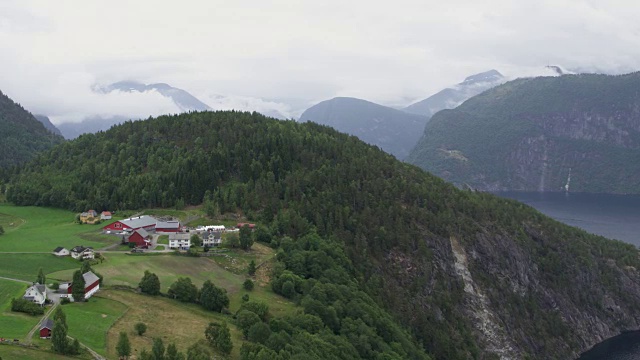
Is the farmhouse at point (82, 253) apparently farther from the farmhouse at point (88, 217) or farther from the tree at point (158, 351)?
the tree at point (158, 351)

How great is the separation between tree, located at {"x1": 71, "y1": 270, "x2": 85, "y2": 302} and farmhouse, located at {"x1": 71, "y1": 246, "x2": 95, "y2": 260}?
68.4ft

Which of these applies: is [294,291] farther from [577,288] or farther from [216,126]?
[577,288]

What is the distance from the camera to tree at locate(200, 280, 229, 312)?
84875mm

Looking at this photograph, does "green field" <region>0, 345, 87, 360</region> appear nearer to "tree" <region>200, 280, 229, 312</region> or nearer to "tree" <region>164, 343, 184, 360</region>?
"tree" <region>164, 343, 184, 360</region>

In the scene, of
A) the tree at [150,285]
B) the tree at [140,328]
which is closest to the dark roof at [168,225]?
the tree at [150,285]

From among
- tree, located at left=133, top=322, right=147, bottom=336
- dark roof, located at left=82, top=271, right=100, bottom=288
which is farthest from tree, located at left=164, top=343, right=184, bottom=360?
dark roof, located at left=82, top=271, right=100, bottom=288

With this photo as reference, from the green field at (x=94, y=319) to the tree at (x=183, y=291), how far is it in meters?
9.84

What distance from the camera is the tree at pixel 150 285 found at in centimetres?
8300

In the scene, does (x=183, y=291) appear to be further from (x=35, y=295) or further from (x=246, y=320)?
(x=35, y=295)

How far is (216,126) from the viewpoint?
182m

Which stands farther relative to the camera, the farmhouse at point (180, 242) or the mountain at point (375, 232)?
the mountain at point (375, 232)

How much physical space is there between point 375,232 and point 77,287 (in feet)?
282

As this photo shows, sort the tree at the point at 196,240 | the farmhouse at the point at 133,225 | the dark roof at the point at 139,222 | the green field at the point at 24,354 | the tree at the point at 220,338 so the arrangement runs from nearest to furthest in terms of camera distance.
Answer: the green field at the point at 24,354 → the tree at the point at 220,338 → the tree at the point at 196,240 → the farmhouse at the point at 133,225 → the dark roof at the point at 139,222

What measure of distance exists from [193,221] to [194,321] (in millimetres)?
56341
